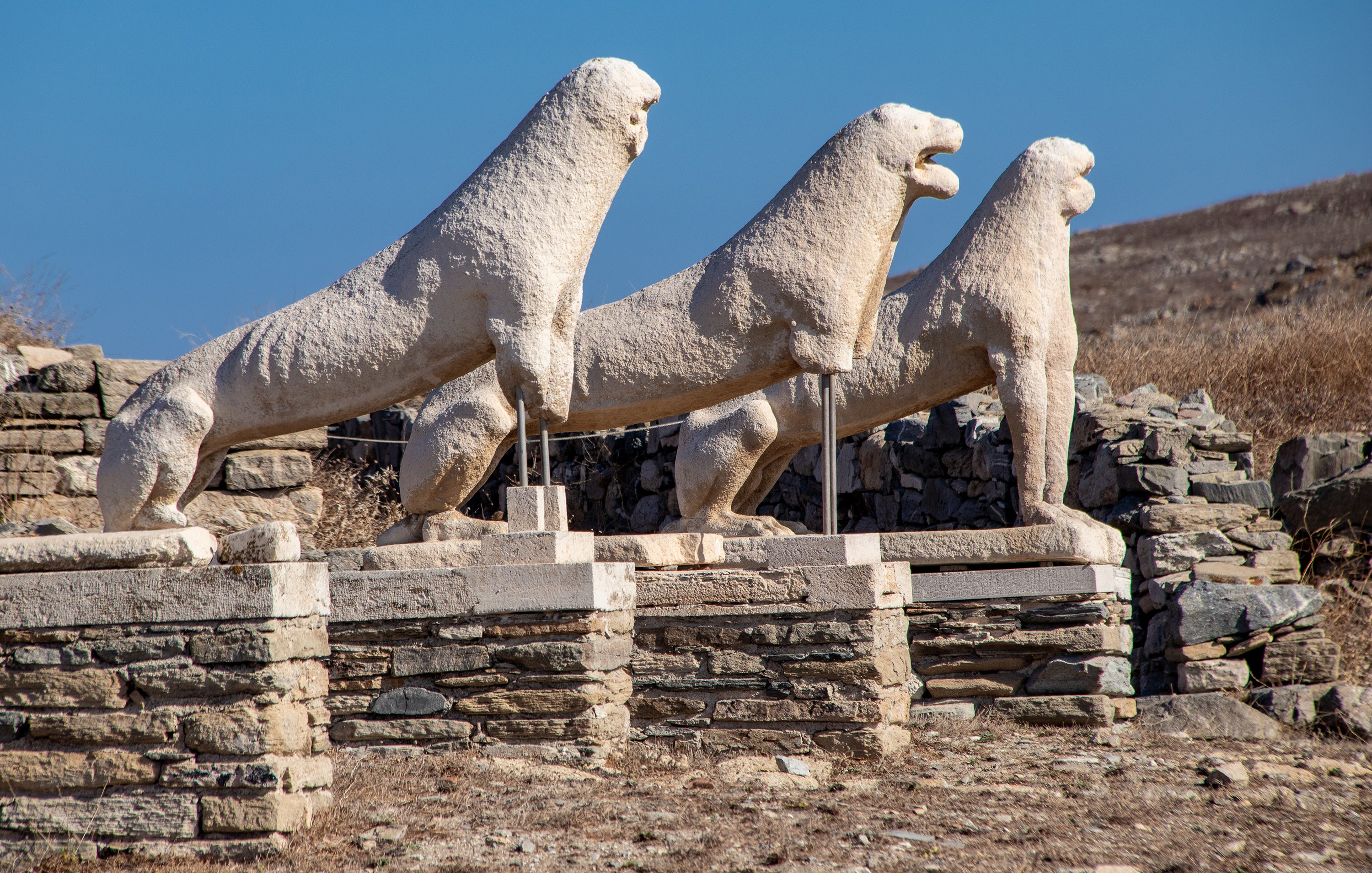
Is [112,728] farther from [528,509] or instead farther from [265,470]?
[265,470]

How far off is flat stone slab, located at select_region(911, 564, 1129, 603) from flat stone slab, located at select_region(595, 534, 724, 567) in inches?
50.4

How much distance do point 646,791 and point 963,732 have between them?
2.06 meters

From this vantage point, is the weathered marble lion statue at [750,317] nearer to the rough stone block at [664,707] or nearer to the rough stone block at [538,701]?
the rough stone block at [538,701]

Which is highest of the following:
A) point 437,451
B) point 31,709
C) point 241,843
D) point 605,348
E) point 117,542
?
point 605,348

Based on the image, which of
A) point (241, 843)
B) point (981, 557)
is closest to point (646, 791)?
point (241, 843)

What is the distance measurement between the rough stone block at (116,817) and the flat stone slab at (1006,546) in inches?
133

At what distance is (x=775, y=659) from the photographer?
4832 millimetres

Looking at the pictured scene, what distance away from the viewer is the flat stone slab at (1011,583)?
5.77 meters

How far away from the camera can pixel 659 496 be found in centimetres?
1017

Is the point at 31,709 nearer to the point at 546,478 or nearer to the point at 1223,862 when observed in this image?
the point at 546,478

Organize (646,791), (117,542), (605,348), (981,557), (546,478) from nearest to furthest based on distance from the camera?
(117,542) → (646,791) → (546,478) → (605,348) → (981,557)

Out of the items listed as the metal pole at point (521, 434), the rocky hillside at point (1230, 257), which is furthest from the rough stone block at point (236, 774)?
the rocky hillside at point (1230, 257)

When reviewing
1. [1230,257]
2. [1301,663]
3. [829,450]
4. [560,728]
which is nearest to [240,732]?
[560,728]

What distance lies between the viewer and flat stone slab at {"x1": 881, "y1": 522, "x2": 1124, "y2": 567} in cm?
567
